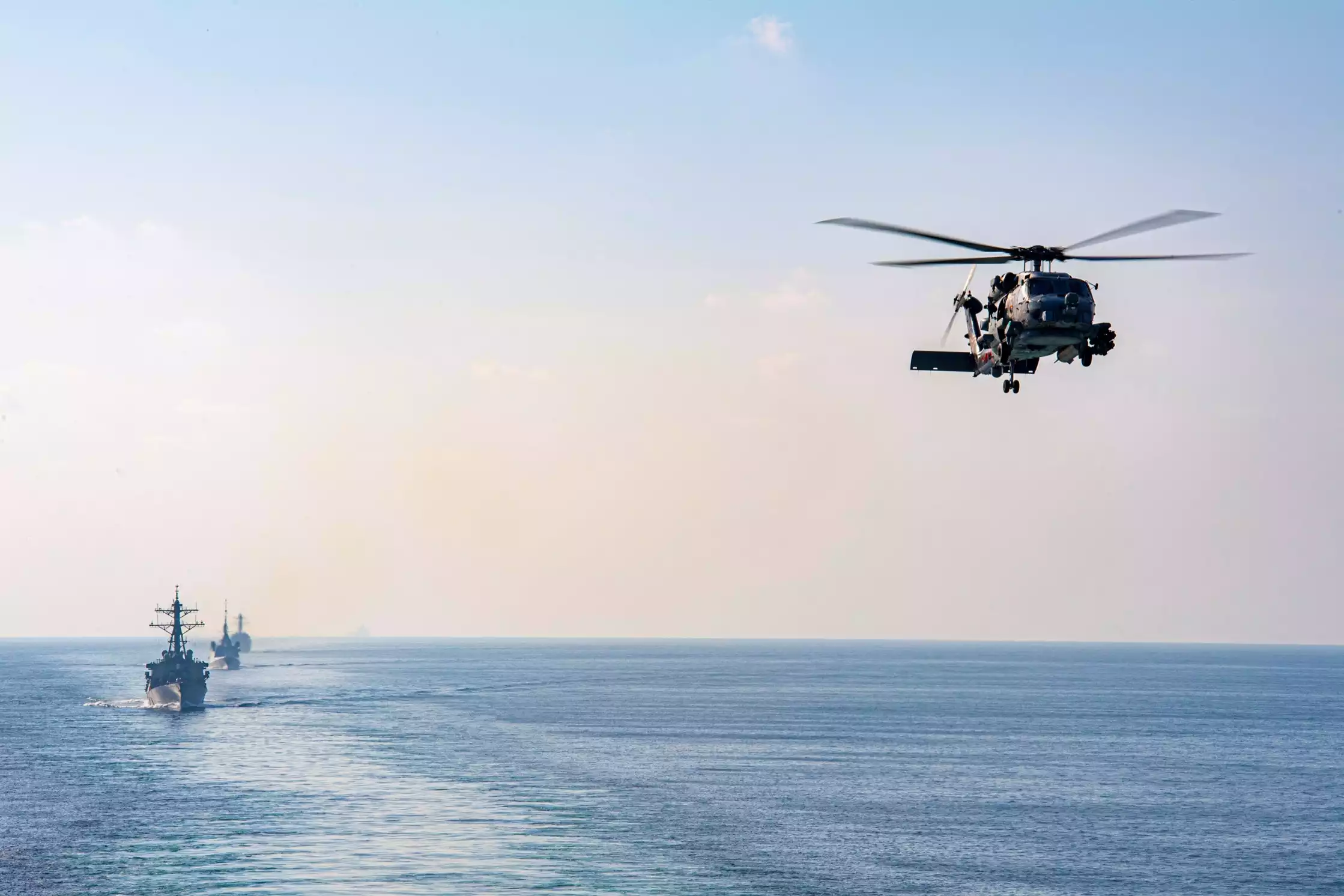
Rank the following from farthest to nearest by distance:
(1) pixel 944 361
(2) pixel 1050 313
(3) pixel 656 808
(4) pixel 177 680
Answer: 1. (4) pixel 177 680
2. (3) pixel 656 808
3. (1) pixel 944 361
4. (2) pixel 1050 313

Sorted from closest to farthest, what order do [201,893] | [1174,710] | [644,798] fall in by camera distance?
[201,893]
[644,798]
[1174,710]

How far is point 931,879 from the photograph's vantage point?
76.0 metres

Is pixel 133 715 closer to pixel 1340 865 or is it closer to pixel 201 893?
pixel 201 893

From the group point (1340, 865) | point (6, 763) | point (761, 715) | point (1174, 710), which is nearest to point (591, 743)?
point (761, 715)

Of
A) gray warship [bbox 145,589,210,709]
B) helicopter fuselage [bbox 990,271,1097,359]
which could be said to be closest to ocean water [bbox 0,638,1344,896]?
gray warship [bbox 145,589,210,709]

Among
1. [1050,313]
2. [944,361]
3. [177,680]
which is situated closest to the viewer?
[1050,313]

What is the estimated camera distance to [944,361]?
37875 mm

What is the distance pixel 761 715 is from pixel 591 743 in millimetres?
47542

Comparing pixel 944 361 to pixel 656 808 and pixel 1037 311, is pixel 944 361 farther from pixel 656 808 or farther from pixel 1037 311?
Result: pixel 656 808

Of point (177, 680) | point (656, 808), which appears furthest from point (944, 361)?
point (177, 680)

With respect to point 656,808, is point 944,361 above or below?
above

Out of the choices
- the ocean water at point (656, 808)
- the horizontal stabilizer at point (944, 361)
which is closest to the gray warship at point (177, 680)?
the ocean water at point (656, 808)

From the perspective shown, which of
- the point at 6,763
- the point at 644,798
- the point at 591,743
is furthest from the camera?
the point at 591,743

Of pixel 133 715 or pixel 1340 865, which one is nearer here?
pixel 1340 865
